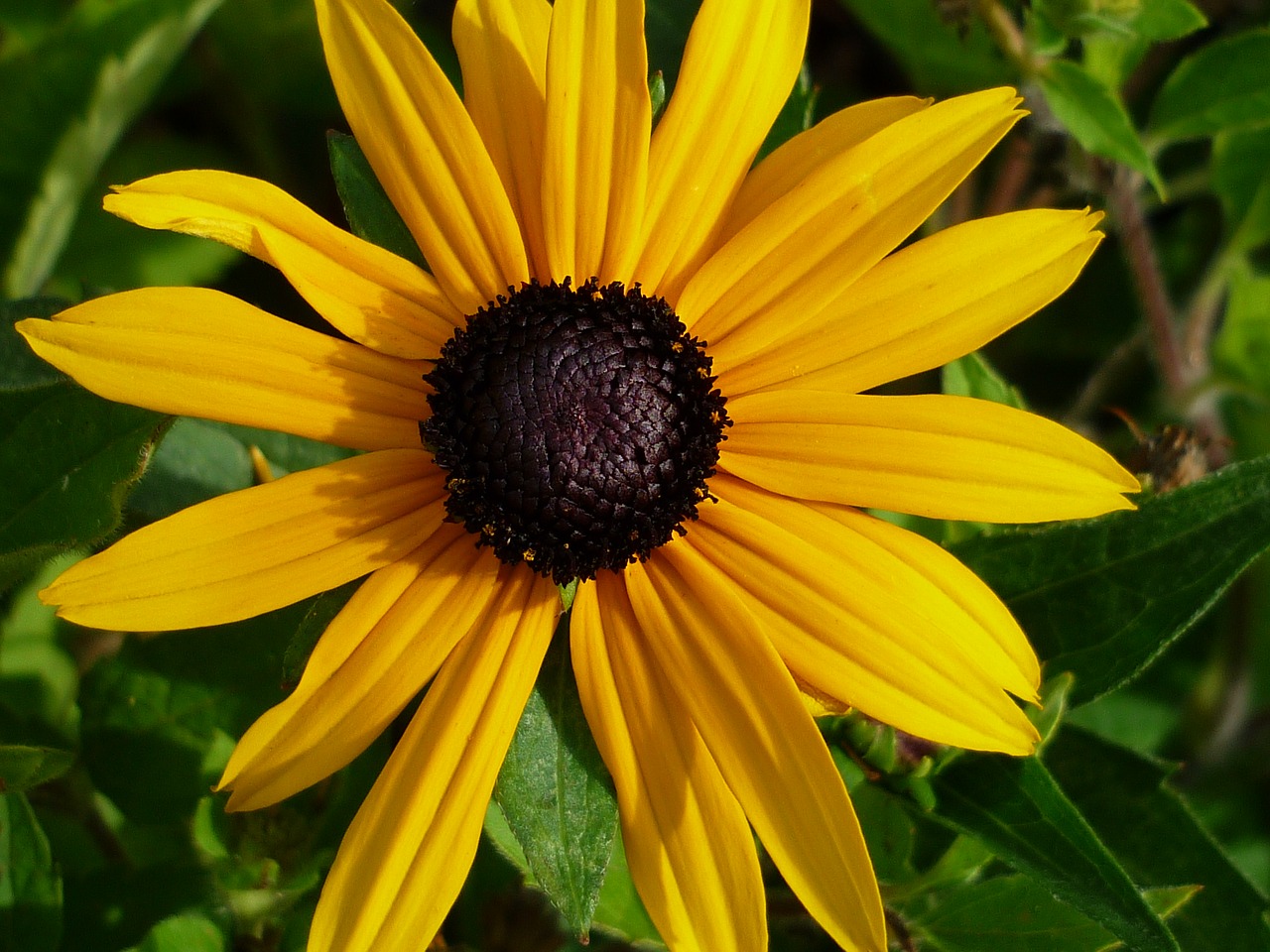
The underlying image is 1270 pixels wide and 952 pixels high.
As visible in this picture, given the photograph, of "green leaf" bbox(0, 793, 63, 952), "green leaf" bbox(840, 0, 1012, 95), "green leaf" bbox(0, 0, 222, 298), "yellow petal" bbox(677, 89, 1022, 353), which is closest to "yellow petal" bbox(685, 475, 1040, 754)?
"yellow petal" bbox(677, 89, 1022, 353)

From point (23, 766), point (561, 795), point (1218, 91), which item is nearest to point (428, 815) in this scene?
point (561, 795)

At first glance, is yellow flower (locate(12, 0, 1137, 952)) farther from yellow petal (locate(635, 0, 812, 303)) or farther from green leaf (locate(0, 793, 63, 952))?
green leaf (locate(0, 793, 63, 952))

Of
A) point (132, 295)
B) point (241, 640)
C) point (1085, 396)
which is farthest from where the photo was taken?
point (1085, 396)

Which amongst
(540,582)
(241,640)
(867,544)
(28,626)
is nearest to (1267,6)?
(867,544)

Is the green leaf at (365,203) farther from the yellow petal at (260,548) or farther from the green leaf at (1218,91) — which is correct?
the green leaf at (1218,91)

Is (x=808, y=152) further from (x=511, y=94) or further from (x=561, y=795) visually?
(x=561, y=795)

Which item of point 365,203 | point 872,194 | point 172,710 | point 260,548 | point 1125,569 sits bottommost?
point 172,710

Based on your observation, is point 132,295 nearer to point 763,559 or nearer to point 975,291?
point 763,559

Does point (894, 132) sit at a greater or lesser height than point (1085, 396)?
greater

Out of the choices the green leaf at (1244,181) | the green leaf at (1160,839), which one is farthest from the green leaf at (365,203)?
the green leaf at (1244,181)
